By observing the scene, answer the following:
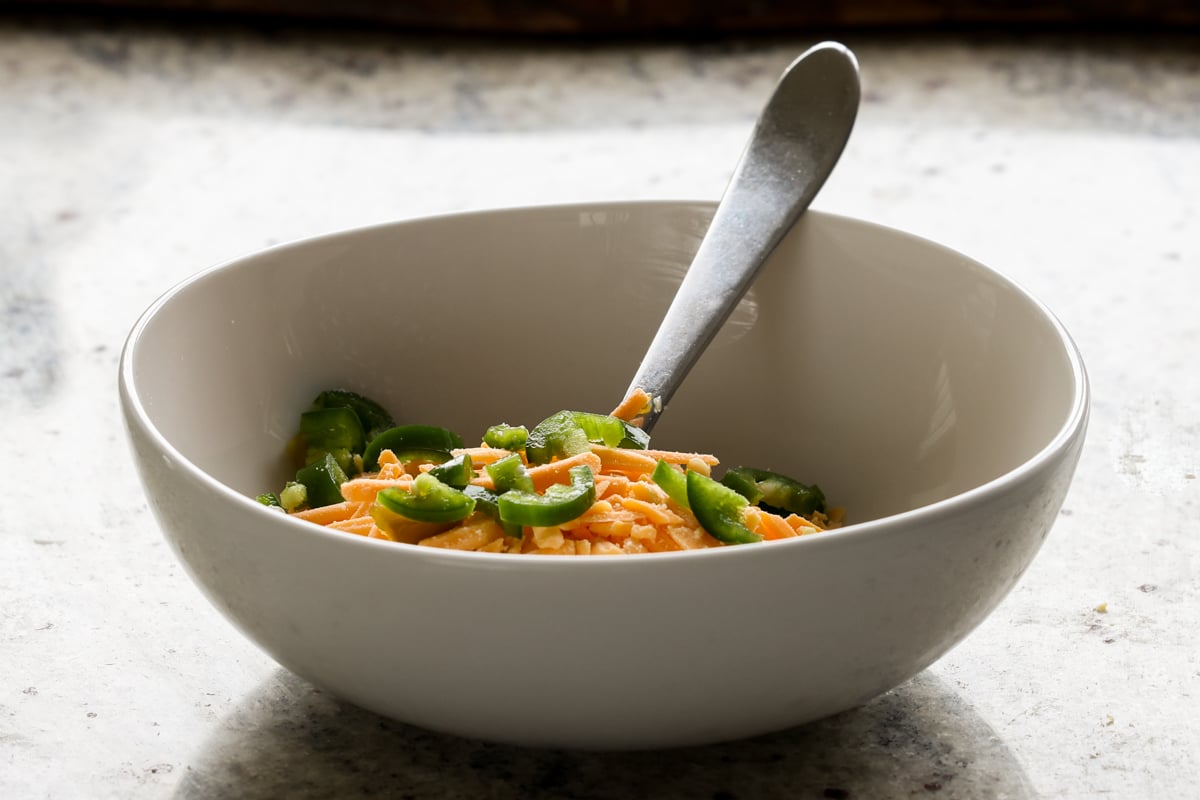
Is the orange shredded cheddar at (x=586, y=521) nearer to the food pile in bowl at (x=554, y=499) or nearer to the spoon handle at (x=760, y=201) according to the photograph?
the food pile in bowl at (x=554, y=499)

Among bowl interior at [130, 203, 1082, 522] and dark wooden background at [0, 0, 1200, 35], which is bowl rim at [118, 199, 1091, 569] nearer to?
bowl interior at [130, 203, 1082, 522]

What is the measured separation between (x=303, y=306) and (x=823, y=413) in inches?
17.2

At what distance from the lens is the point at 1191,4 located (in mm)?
2756

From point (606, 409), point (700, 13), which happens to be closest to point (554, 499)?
point (606, 409)

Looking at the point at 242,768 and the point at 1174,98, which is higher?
the point at 242,768

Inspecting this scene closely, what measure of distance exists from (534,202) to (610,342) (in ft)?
1.42

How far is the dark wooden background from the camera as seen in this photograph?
9.23 feet

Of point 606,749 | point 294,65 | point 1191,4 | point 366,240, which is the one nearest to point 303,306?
point 366,240

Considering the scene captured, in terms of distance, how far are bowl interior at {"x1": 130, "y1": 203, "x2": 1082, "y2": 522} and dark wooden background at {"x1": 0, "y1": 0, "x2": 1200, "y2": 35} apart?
1721 mm

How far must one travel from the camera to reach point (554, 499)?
0.84 meters

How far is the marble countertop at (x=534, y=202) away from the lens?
0.87 meters

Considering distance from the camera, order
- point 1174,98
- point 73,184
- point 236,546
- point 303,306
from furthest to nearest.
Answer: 1. point 1174,98
2. point 73,184
3. point 303,306
4. point 236,546

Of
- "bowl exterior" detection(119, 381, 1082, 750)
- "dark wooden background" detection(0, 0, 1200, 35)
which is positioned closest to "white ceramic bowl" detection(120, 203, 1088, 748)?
"bowl exterior" detection(119, 381, 1082, 750)

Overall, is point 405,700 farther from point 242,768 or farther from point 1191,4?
point 1191,4
